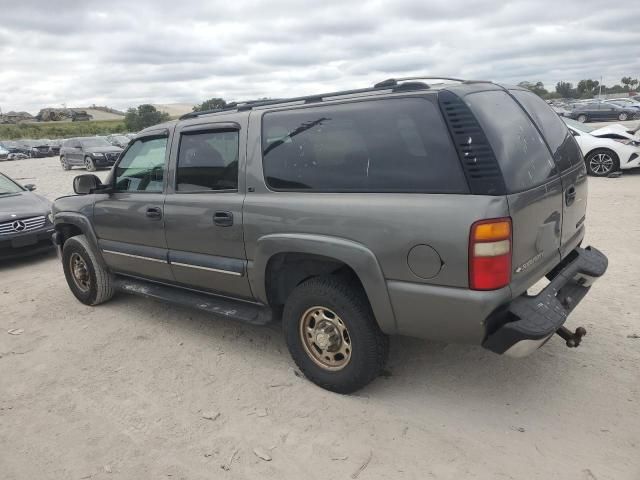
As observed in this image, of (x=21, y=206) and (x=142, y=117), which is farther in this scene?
(x=142, y=117)

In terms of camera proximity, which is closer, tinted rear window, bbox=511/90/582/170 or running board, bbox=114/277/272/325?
tinted rear window, bbox=511/90/582/170

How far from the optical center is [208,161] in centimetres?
373

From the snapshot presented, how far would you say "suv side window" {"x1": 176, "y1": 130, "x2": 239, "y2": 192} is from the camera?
355cm

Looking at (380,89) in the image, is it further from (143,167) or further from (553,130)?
(143,167)

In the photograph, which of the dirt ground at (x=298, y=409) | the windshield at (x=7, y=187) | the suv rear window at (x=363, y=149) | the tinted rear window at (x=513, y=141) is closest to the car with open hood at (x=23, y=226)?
the windshield at (x=7, y=187)

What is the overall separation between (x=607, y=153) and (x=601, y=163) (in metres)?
0.24

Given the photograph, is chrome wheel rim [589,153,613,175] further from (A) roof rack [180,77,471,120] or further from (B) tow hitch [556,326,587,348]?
(A) roof rack [180,77,471,120]

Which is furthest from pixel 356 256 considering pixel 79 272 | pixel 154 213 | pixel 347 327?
pixel 79 272

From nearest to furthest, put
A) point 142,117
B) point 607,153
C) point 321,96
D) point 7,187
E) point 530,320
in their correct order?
point 530,320 → point 321,96 → point 7,187 → point 607,153 → point 142,117

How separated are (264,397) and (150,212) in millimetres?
1778

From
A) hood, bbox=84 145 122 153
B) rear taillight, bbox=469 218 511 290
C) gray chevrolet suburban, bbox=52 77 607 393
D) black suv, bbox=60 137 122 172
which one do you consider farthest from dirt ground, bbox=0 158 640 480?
hood, bbox=84 145 122 153

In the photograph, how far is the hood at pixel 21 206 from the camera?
696cm

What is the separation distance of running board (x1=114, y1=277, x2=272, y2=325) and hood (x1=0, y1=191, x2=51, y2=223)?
320 centimetres

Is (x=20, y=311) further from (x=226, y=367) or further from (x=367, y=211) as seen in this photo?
(x=367, y=211)
